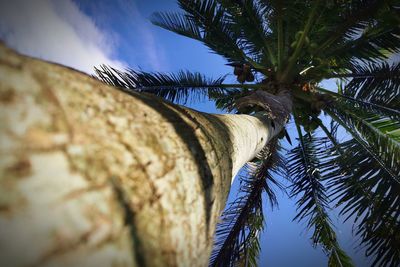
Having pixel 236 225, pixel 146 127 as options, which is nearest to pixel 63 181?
pixel 146 127

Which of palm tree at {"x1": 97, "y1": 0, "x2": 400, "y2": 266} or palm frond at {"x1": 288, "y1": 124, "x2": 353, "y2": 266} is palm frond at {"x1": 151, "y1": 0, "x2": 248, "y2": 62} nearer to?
palm tree at {"x1": 97, "y1": 0, "x2": 400, "y2": 266}

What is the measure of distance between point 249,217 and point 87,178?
5.06 meters

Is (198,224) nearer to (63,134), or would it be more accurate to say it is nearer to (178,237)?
(178,237)

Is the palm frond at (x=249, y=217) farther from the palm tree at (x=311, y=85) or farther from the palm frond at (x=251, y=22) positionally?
the palm frond at (x=251, y=22)

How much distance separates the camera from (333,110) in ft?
16.2

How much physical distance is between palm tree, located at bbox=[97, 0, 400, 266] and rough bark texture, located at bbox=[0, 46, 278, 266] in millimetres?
2895

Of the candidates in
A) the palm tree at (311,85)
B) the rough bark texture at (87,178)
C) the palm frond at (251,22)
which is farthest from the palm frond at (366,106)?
the rough bark texture at (87,178)

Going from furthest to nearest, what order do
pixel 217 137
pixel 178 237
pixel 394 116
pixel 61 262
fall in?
pixel 394 116 → pixel 217 137 → pixel 178 237 → pixel 61 262

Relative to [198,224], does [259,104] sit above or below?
above

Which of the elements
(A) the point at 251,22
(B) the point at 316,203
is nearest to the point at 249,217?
(B) the point at 316,203

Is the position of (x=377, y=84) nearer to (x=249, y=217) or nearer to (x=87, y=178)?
(x=249, y=217)

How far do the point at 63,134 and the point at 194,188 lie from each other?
456 mm

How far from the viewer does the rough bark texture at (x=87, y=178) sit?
47 cm

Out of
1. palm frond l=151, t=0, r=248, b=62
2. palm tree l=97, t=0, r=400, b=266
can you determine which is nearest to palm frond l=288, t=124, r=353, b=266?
palm tree l=97, t=0, r=400, b=266
